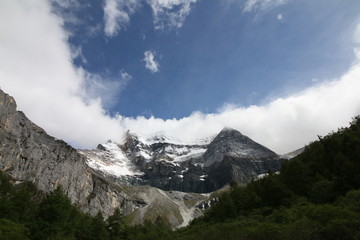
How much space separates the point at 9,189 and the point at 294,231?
80.6m

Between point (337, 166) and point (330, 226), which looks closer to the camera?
point (330, 226)

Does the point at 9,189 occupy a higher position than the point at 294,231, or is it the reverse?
the point at 9,189

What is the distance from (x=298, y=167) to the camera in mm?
65188

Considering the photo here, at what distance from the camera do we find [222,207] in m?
86.2

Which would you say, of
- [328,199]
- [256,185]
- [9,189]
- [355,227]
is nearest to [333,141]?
[328,199]

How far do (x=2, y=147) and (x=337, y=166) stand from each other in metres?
190

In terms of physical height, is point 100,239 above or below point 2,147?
below

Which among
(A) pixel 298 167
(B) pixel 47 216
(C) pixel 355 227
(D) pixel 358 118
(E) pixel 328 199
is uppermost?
(D) pixel 358 118

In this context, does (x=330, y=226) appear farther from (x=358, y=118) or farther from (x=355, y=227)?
(x=358, y=118)

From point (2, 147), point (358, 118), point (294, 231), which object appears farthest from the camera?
point (2, 147)

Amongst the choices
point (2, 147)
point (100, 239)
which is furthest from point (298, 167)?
point (2, 147)

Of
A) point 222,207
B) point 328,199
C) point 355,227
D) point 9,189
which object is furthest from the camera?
point 222,207

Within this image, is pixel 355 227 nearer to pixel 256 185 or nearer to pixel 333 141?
pixel 333 141

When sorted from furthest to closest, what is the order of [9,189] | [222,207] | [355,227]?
[222,207]
[9,189]
[355,227]
